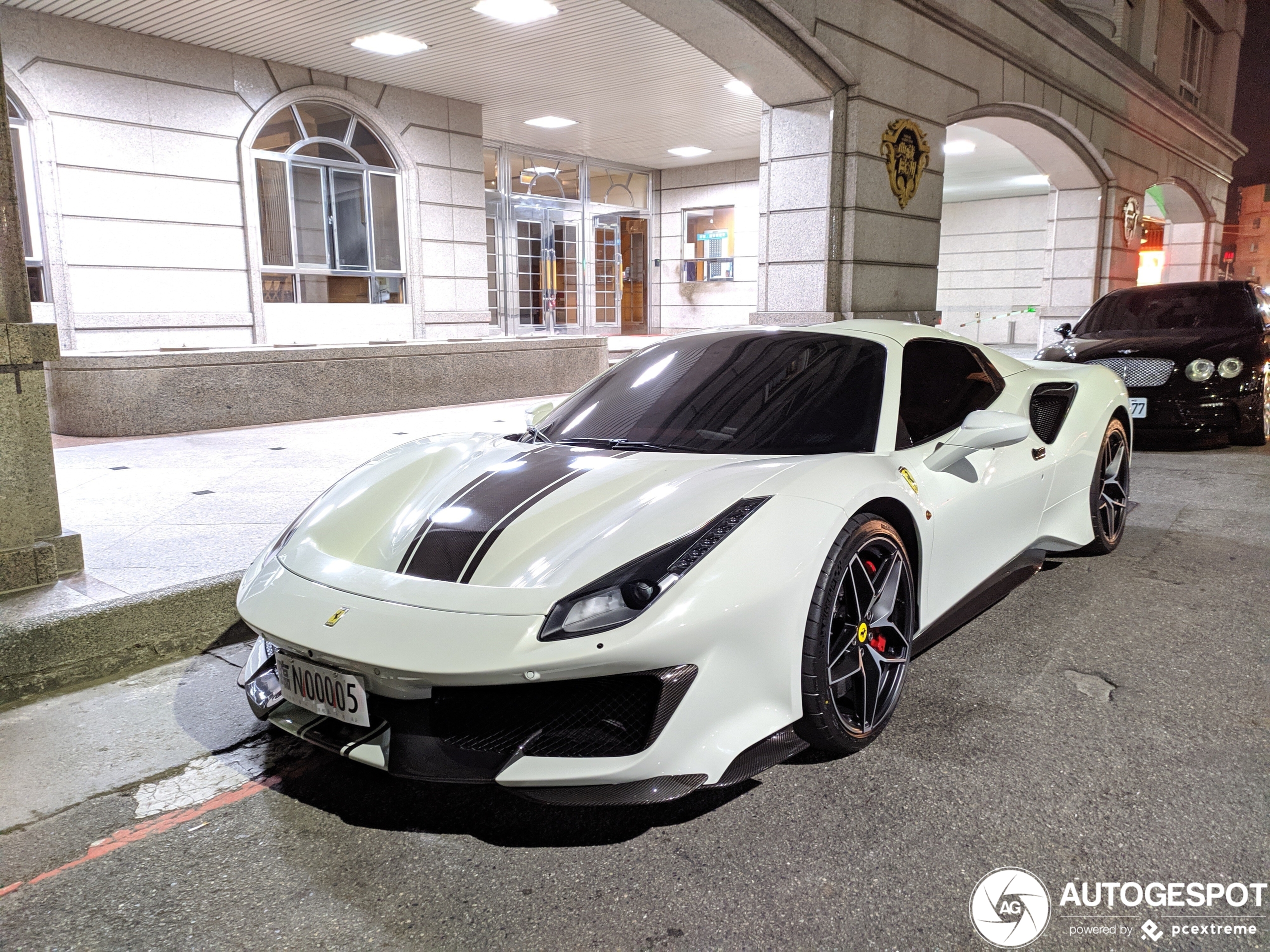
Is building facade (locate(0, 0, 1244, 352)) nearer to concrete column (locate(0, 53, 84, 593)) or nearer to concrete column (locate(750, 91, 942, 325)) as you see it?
concrete column (locate(750, 91, 942, 325))

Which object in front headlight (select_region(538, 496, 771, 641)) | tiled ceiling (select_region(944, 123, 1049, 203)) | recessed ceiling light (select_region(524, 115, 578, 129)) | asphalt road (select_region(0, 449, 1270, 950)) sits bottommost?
asphalt road (select_region(0, 449, 1270, 950))

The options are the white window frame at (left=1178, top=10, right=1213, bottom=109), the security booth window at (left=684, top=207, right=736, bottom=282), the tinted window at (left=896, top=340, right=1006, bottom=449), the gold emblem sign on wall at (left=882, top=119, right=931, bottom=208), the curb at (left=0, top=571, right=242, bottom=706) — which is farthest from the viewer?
the security booth window at (left=684, top=207, right=736, bottom=282)

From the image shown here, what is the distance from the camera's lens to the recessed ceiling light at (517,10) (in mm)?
10969

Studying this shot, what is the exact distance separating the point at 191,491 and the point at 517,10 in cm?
777

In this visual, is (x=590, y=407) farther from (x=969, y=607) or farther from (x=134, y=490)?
(x=134, y=490)

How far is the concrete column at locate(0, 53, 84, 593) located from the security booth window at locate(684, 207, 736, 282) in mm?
21113

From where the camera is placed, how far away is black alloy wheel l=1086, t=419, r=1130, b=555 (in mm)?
4578

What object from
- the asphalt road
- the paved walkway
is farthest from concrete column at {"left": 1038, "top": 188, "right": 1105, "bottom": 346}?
the asphalt road

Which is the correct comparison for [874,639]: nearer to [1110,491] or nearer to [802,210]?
→ [1110,491]

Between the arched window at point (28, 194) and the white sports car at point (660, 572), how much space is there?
11090mm

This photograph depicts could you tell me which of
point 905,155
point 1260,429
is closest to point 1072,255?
point 905,155

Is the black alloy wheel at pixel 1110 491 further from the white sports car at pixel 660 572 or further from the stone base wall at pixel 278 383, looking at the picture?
the stone base wall at pixel 278 383

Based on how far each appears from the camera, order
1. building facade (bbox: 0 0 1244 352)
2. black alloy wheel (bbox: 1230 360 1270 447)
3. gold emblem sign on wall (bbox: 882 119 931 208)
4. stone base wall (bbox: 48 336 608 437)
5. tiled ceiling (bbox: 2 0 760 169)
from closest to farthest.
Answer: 1. black alloy wheel (bbox: 1230 360 1270 447)
2. stone base wall (bbox: 48 336 608 437)
3. building facade (bbox: 0 0 1244 352)
4. gold emblem sign on wall (bbox: 882 119 931 208)
5. tiled ceiling (bbox: 2 0 760 169)

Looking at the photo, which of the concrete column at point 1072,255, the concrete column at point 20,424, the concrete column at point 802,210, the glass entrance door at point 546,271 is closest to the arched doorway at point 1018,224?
the concrete column at point 1072,255
